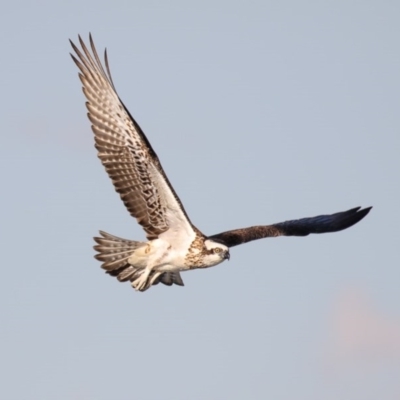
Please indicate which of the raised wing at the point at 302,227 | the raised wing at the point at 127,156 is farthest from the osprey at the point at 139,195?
the raised wing at the point at 302,227

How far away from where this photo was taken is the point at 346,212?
21.3 metres

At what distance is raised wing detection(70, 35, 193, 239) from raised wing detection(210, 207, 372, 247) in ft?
5.89

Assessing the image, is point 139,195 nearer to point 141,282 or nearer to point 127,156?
point 127,156

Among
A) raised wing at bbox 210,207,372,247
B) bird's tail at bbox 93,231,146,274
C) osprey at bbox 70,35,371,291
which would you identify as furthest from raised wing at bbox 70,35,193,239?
raised wing at bbox 210,207,372,247

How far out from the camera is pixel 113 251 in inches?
710

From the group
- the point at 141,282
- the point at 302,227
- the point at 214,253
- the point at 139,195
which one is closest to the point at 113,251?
the point at 141,282

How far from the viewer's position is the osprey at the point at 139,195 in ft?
56.0

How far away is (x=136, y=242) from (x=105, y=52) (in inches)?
117

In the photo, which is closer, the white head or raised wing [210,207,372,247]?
the white head

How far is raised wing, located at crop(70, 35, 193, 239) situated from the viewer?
17.0 meters

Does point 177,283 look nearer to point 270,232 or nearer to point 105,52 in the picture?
point 270,232

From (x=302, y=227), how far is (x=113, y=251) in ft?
13.8

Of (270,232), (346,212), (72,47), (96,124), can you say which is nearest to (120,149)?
(96,124)

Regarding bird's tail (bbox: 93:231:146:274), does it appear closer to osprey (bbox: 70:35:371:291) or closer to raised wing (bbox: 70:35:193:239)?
osprey (bbox: 70:35:371:291)
